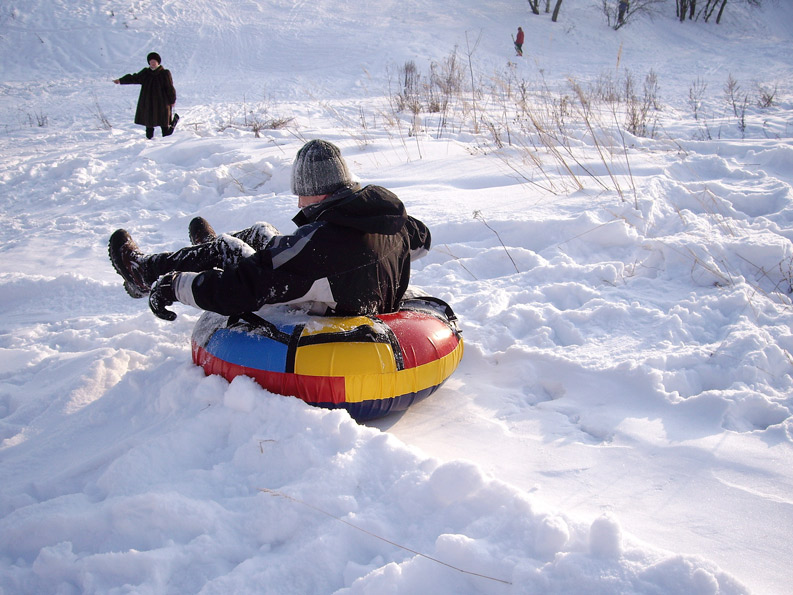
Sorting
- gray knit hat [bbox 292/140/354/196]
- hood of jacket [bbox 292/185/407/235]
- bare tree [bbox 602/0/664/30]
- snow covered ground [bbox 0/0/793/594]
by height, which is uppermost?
bare tree [bbox 602/0/664/30]

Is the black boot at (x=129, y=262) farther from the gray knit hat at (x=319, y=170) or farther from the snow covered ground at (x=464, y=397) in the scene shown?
the gray knit hat at (x=319, y=170)

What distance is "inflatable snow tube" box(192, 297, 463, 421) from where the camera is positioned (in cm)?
237

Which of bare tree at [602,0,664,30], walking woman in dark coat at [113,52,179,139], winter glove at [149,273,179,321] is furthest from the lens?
bare tree at [602,0,664,30]

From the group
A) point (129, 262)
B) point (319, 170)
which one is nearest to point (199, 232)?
point (129, 262)

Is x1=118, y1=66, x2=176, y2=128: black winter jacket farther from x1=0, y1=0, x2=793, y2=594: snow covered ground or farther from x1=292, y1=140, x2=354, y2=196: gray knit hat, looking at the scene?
x1=292, y1=140, x2=354, y2=196: gray knit hat

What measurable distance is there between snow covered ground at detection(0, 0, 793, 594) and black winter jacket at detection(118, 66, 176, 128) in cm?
117

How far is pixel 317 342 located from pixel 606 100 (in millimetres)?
9205

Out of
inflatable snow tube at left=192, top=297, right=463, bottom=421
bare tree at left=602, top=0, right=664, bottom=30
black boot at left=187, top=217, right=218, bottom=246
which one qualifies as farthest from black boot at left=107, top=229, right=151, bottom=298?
bare tree at left=602, top=0, right=664, bottom=30

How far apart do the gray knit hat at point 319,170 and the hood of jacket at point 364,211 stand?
0.16ft

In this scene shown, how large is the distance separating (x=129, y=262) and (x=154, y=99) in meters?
6.50

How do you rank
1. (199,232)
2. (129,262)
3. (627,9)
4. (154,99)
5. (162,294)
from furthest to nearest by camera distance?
1. (627,9)
2. (154,99)
3. (199,232)
4. (129,262)
5. (162,294)

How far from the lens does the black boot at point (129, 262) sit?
3.01m

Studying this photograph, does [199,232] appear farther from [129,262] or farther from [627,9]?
[627,9]

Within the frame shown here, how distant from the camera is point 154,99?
8.47 meters
